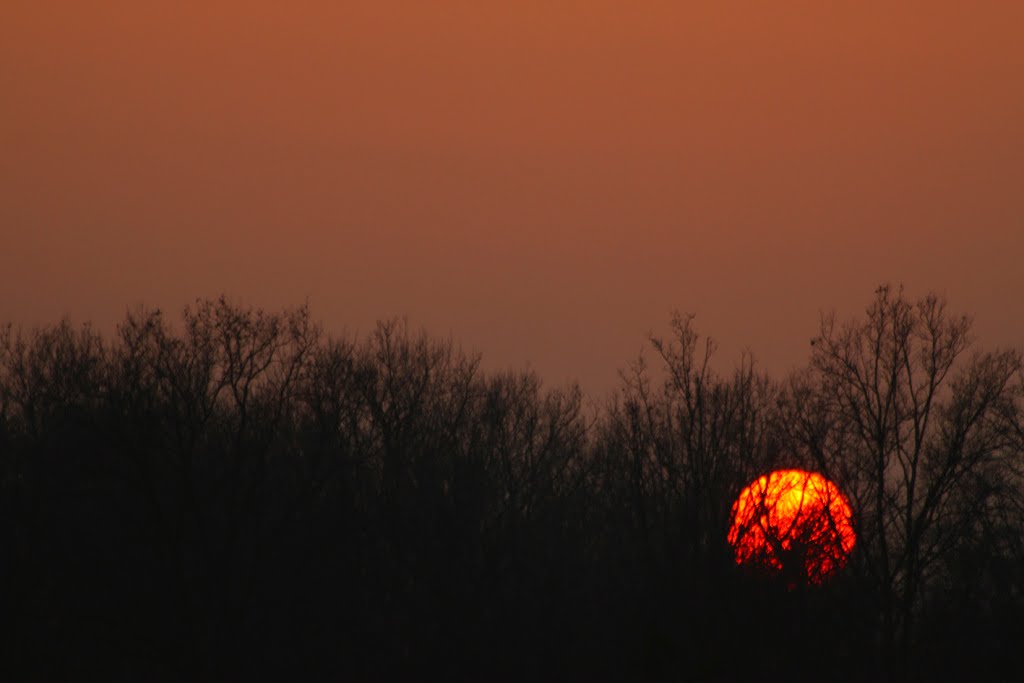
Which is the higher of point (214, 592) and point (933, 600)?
point (933, 600)

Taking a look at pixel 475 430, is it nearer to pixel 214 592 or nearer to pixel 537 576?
pixel 537 576

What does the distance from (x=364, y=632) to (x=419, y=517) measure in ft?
16.0

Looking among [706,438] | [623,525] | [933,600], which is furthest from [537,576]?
[933,600]

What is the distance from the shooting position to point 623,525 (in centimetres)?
4978

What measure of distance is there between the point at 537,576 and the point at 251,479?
946 cm

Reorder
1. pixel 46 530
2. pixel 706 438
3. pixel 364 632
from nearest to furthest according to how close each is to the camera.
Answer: pixel 46 530 → pixel 364 632 → pixel 706 438

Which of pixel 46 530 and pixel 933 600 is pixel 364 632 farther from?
pixel 933 600

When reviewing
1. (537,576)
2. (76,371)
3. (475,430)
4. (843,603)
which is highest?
(475,430)

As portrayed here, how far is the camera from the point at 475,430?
195 ft

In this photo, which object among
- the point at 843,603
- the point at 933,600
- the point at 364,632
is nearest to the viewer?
the point at 843,603

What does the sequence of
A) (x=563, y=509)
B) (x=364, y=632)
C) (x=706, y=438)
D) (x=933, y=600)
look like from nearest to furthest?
(x=364, y=632), (x=933, y=600), (x=706, y=438), (x=563, y=509)

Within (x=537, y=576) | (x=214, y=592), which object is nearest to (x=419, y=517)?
(x=537, y=576)

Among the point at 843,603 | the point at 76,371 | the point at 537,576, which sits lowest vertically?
the point at 843,603

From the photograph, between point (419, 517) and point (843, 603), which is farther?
point (419, 517)
